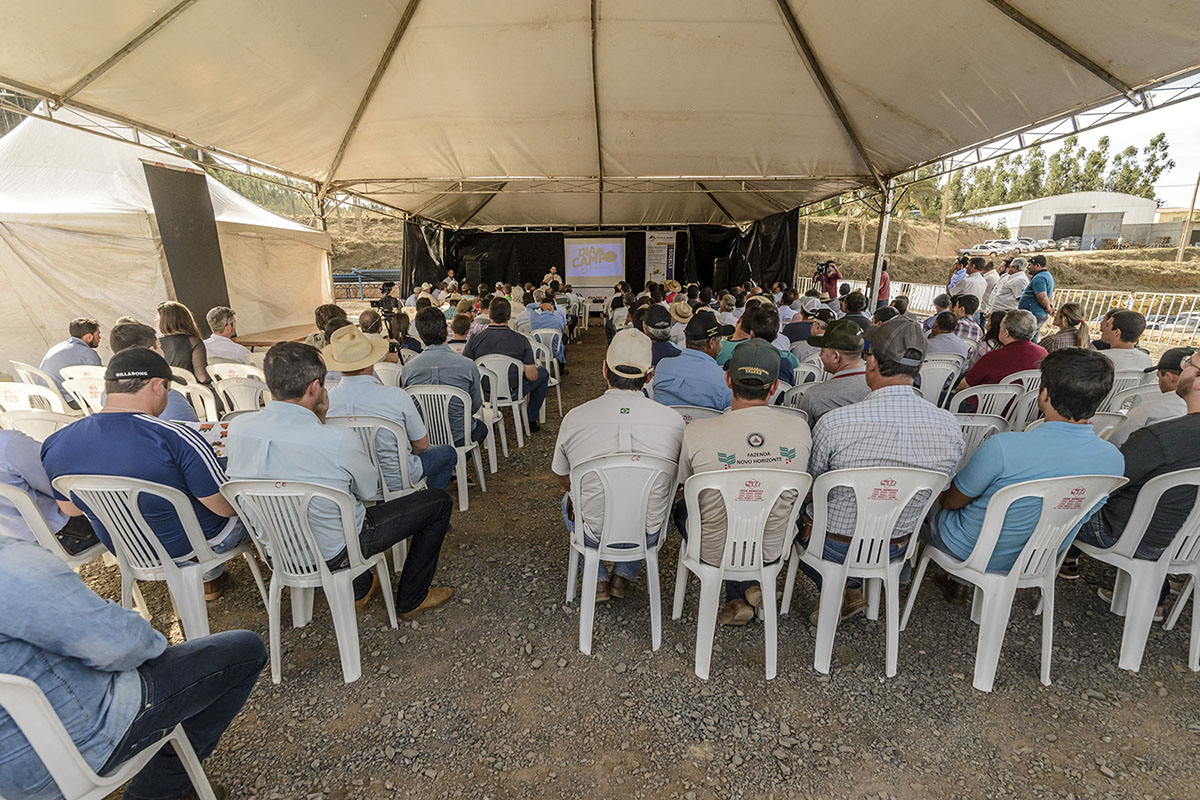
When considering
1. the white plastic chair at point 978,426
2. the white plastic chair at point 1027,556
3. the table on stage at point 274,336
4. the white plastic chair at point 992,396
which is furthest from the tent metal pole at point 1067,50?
the table on stage at point 274,336

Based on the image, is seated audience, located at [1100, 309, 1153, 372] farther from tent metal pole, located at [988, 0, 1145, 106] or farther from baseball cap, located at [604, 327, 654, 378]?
baseball cap, located at [604, 327, 654, 378]

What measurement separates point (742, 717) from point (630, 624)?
0.62 metres

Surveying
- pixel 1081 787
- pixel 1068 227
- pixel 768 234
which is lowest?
pixel 1081 787

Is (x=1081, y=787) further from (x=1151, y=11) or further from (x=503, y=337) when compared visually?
(x=1151, y=11)

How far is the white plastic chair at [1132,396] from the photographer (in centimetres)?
298

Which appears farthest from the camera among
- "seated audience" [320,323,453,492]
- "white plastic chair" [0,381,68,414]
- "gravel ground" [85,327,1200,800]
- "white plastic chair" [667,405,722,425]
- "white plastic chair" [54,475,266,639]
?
"white plastic chair" [0,381,68,414]

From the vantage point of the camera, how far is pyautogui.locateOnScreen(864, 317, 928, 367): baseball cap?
77.0 inches

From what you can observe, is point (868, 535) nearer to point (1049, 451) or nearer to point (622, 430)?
point (1049, 451)

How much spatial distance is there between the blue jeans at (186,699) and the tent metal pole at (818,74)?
5.70m

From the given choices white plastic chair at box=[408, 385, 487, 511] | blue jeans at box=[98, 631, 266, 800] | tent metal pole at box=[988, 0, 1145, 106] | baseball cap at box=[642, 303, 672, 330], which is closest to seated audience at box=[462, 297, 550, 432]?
white plastic chair at box=[408, 385, 487, 511]

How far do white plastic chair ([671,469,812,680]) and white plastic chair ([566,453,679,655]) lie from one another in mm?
144

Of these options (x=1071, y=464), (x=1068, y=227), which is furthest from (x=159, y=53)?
(x=1068, y=227)

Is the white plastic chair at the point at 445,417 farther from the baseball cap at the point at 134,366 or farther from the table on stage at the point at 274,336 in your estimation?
the table on stage at the point at 274,336

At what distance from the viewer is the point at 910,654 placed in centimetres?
211
